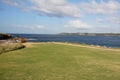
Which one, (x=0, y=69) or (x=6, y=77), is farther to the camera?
(x=0, y=69)

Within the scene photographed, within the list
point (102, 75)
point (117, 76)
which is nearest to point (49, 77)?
point (102, 75)

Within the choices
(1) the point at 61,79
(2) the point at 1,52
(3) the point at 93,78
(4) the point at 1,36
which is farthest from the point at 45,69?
(4) the point at 1,36

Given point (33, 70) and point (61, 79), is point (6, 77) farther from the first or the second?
point (61, 79)

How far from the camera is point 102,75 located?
11531 mm

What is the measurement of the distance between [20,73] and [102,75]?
4.83 meters

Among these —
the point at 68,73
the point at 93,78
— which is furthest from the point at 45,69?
the point at 93,78

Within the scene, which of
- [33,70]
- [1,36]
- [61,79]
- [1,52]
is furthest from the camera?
[1,36]

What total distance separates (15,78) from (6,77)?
551 mm

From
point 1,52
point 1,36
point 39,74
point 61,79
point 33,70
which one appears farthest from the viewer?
point 1,36

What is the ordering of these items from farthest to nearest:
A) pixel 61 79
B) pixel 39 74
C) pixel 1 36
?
pixel 1 36, pixel 39 74, pixel 61 79

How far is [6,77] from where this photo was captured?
10641mm

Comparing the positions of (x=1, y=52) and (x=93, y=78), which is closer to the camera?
(x=93, y=78)

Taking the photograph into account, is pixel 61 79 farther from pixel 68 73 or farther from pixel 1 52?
pixel 1 52

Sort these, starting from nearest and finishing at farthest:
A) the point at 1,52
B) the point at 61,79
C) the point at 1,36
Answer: the point at 61,79 < the point at 1,52 < the point at 1,36
